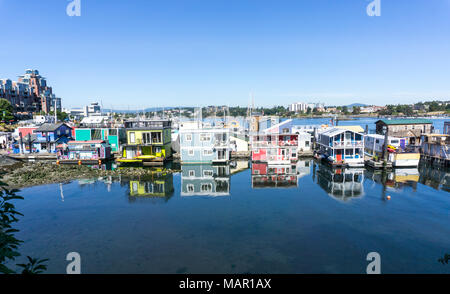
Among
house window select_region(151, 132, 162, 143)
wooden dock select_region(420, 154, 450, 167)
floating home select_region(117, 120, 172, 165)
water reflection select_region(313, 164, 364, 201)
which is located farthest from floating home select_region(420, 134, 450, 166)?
house window select_region(151, 132, 162, 143)

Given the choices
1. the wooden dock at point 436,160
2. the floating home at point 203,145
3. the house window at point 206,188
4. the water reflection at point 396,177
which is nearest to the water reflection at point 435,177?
the water reflection at point 396,177

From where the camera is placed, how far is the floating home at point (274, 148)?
128 feet

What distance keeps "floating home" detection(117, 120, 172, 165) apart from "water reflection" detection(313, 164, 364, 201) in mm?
22718

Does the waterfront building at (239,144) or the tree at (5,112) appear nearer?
the waterfront building at (239,144)

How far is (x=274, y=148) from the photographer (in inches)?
1553

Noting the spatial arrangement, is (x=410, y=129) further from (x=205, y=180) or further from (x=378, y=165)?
(x=205, y=180)

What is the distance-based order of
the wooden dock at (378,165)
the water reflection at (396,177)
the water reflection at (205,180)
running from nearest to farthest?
1. the water reflection at (205,180)
2. the water reflection at (396,177)
3. the wooden dock at (378,165)

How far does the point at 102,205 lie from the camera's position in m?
23.3

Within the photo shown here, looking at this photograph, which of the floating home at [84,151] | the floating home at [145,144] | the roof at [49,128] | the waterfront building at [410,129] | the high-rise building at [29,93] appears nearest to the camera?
the floating home at [145,144]

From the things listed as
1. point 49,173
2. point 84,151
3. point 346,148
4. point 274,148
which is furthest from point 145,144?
point 346,148

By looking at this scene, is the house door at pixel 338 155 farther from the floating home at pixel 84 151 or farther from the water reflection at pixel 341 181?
the floating home at pixel 84 151

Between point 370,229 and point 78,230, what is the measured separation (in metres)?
19.9

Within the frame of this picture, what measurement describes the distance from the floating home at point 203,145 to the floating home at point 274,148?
444cm

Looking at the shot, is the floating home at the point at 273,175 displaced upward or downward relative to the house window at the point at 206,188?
upward
